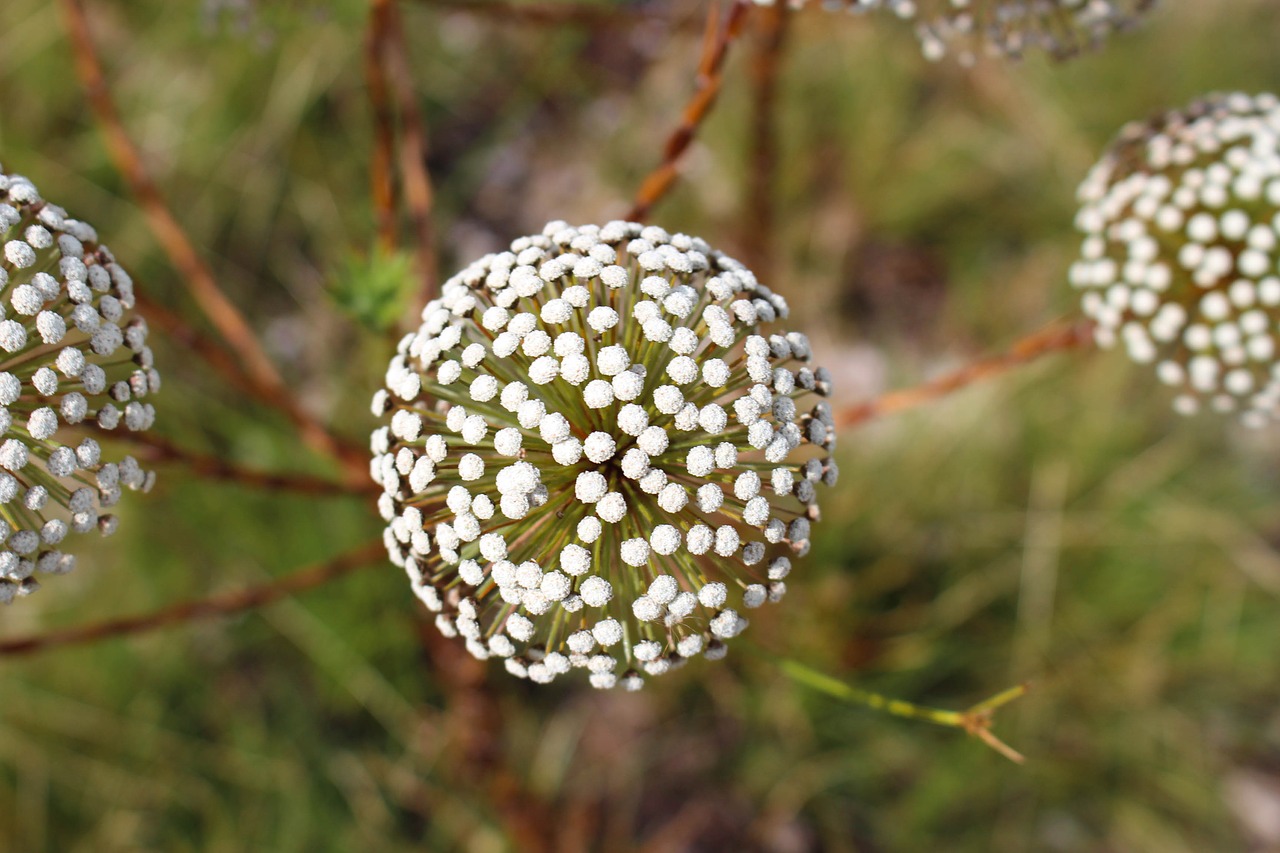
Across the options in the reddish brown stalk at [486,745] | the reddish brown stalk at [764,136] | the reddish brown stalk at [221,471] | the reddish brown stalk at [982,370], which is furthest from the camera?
the reddish brown stalk at [486,745]

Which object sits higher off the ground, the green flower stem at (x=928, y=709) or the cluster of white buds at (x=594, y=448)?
the cluster of white buds at (x=594, y=448)

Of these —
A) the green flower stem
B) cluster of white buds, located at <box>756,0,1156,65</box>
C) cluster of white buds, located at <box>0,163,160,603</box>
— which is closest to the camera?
cluster of white buds, located at <box>0,163,160,603</box>

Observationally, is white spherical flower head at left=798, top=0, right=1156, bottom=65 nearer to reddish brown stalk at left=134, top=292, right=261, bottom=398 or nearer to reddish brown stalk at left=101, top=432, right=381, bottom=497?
reddish brown stalk at left=101, top=432, right=381, bottom=497

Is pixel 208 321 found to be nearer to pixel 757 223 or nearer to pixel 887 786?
pixel 757 223

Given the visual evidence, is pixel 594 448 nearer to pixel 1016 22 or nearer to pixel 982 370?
pixel 982 370

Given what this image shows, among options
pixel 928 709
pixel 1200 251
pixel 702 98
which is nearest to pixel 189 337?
pixel 702 98

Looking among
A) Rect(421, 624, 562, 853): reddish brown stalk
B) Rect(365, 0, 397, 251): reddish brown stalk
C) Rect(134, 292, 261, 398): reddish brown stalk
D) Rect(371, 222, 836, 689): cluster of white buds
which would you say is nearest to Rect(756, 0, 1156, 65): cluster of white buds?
Rect(371, 222, 836, 689): cluster of white buds

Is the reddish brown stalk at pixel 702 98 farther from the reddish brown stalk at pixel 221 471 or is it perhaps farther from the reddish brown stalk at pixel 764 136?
the reddish brown stalk at pixel 221 471

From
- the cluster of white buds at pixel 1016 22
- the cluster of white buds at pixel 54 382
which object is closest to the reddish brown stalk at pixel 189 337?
the cluster of white buds at pixel 54 382
